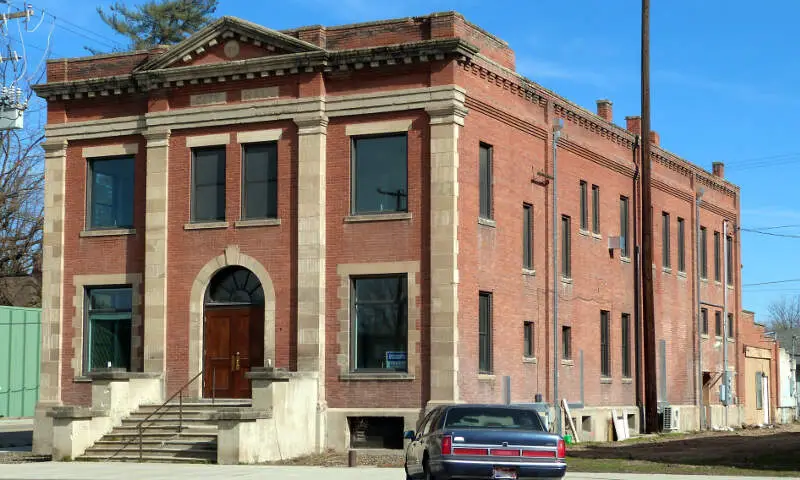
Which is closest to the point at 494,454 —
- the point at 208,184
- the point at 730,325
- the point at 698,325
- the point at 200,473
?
the point at 200,473

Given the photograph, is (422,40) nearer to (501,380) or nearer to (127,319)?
(501,380)

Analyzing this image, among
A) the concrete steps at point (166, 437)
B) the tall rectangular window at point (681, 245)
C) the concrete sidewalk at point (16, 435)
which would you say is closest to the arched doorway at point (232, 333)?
the concrete steps at point (166, 437)

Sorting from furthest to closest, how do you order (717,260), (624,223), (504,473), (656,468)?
(717,260) → (624,223) → (656,468) → (504,473)

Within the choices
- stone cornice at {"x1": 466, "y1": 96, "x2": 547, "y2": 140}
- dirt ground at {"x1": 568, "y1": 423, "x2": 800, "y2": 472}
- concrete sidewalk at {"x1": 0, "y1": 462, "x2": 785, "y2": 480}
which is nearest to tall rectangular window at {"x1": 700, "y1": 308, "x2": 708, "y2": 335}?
dirt ground at {"x1": 568, "y1": 423, "x2": 800, "y2": 472}

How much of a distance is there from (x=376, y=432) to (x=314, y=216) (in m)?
5.53

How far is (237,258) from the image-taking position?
33.1 metres

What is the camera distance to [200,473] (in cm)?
2541

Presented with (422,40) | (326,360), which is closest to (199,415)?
(326,360)

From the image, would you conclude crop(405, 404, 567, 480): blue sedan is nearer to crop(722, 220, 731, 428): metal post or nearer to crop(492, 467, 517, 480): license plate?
crop(492, 467, 517, 480): license plate

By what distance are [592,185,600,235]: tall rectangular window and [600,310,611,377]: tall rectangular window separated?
8.76 feet

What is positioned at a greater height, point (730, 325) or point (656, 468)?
point (730, 325)

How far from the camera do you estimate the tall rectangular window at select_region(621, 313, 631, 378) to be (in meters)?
42.6

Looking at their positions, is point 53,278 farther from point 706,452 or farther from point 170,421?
point 706,452

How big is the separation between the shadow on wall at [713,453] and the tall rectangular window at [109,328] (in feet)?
40.4
